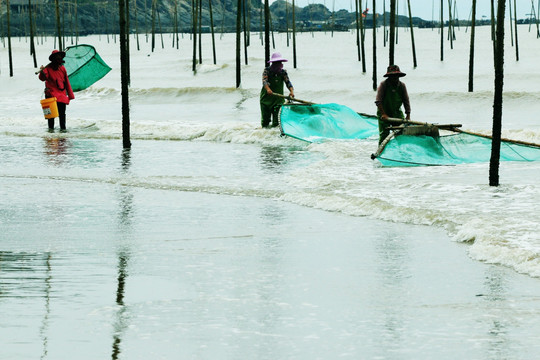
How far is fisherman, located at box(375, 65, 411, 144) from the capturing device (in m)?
11.9

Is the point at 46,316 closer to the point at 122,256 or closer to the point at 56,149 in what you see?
the point at 122,256

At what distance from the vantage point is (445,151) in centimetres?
1153

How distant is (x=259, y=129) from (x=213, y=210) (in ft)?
24.8

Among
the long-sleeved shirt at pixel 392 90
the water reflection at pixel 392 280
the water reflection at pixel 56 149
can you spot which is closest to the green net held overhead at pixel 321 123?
the long-sleeved shirt at pixel 392 90

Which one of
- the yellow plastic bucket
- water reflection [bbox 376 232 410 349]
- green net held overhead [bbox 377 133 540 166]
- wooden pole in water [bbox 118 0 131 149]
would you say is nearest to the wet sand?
water reflection [bbox 376 232 410 349]

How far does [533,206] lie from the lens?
816 centimetres

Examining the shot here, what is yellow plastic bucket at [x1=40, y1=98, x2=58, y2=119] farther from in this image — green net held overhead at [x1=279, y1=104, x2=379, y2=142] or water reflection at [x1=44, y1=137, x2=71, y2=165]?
green net held overhead at [x1=279, y1=104, x2=379, y2=142]

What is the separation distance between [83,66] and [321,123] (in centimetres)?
848

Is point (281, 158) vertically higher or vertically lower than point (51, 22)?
lower

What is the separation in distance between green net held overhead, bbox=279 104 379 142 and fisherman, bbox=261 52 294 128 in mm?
351

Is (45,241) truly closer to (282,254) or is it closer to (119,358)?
(282,254)

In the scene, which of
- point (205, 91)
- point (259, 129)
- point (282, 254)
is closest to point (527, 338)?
point (282, 254)

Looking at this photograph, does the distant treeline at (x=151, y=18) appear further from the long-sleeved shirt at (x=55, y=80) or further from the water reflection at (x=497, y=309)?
the water reflection at (x=497, y=309)

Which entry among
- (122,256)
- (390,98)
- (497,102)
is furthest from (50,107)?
(122,256)
